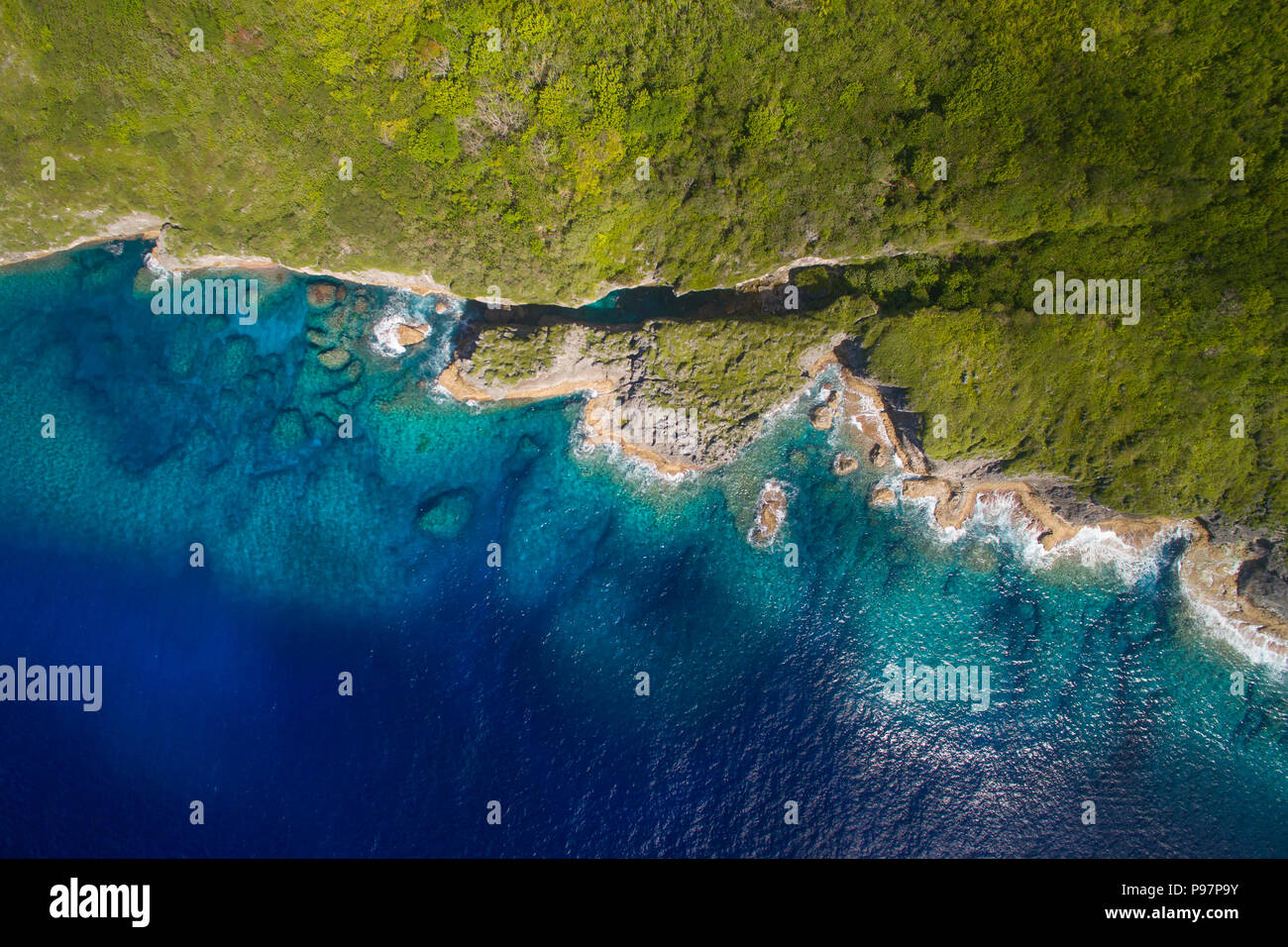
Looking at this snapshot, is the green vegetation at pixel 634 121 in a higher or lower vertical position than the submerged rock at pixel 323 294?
higher

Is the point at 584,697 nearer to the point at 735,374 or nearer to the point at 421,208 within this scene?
the point at 735,374

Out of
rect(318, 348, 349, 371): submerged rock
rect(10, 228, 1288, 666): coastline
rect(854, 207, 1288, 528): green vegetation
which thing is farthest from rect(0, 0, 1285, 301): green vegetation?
rect(318, 348, 349, 371): submerged rock

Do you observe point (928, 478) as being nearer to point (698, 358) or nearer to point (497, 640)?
point (698, 358)

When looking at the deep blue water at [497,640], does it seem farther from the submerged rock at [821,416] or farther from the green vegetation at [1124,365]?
the green vegetation at [1124,365]

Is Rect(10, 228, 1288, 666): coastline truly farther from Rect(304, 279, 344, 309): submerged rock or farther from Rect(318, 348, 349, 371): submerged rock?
Rect(318, 348, 349, 371): submerged rock

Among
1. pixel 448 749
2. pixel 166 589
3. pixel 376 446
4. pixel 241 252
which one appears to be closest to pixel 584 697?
pixel 448 749

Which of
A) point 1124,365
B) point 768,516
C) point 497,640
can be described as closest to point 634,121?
point 768,516

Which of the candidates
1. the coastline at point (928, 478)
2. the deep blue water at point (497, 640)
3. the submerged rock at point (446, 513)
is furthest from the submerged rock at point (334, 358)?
the submerged rock at point (446, 513)

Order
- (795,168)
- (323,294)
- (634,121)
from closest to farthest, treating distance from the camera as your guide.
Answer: (634,121) < (795,168) < (323,294)

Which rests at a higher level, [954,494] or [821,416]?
[821,416]
